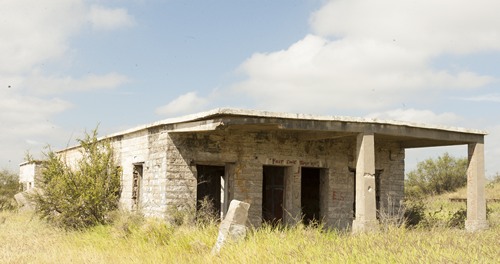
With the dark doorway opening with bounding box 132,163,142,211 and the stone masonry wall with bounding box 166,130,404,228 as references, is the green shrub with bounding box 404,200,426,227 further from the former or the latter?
the dark doorway opening with bounding box 132,163,142,211

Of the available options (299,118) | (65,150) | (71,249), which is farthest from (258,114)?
(65,150)

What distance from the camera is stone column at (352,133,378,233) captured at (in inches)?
420

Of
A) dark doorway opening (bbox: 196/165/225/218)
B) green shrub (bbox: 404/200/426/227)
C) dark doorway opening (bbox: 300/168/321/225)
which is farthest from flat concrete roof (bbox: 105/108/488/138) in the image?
dark doorway opening (bbox: 300/168/321/225)

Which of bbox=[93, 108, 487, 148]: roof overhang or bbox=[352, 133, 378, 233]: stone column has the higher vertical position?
bbox=[93, 108, 487, 148]: roof overhang

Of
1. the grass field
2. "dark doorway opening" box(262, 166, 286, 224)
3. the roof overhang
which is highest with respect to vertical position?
the roof overhang

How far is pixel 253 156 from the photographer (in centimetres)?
1202

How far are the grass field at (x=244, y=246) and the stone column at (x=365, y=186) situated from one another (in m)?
1.22

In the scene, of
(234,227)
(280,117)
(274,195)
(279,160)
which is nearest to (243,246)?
(234,227)

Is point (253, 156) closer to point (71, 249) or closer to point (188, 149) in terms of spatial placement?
point (188, 149)

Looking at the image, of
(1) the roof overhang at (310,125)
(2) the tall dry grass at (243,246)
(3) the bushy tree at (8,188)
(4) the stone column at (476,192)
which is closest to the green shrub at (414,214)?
(4) the stone column at (476,192)

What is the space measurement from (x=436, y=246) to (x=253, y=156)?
552cm

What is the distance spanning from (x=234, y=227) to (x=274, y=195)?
4619 millimetres

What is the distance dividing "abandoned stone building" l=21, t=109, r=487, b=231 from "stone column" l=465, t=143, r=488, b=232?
23 mm

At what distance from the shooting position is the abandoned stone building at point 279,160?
35.1 feet
